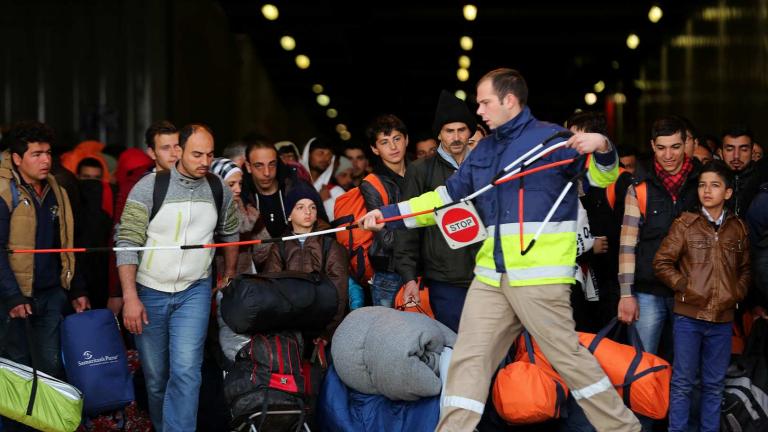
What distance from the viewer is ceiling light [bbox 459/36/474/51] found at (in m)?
18.8

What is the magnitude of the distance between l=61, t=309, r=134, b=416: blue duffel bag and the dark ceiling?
9.23 meters

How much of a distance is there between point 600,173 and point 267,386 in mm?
2357

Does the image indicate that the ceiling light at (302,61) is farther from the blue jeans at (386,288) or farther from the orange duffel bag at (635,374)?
the orange duffel bag at (635,374)

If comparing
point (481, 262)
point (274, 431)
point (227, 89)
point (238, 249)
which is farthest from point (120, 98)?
point (481, 262)

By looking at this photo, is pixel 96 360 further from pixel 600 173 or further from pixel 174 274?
pixel 600 173

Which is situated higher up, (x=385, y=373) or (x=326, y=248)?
(x=326, y=248)

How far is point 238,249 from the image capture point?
712 centimetres

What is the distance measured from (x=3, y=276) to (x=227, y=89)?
1077 centimetres

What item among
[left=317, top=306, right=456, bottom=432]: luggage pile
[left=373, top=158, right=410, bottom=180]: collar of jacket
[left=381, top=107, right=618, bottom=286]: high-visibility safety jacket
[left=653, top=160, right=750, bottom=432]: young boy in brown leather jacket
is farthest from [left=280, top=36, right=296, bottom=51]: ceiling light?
[left=381, top=107, right=618, bottom=286]: high-visibility safety jacket

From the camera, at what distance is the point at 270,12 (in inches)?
622

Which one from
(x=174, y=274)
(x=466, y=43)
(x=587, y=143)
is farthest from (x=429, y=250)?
(x=466, y=43)

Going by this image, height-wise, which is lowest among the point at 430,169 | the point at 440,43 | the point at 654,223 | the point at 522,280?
the point at 522,280

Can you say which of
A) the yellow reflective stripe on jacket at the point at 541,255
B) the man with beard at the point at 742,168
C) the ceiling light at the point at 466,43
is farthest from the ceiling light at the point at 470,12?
the yellow reflective stripe on jacket at the point at 541,255

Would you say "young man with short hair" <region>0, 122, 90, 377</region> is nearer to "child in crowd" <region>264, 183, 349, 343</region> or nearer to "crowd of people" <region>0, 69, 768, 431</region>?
"crowd of people" <region>0, 69, 768, 431</region>
